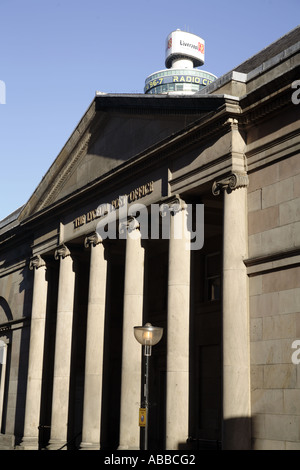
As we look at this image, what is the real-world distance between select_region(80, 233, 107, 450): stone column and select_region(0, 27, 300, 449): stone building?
5cm

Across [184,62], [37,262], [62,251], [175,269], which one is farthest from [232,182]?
[184,62]

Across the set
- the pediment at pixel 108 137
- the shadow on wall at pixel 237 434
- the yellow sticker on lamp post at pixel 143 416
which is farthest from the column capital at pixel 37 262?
the shadow on wall at pixel 237 434

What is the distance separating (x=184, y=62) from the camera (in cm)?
16900

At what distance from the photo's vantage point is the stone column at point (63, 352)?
1137 inches

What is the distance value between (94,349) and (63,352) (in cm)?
315

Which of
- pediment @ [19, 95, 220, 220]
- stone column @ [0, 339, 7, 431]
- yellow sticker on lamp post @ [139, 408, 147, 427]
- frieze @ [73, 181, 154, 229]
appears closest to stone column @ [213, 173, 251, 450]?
yellow sticker on lamp post @ [139, 408, 147, 427]

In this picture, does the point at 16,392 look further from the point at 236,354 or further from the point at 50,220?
the point at 236,354

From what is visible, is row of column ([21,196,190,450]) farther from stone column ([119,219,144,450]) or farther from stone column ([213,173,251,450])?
stone column ([213,173,251,450])

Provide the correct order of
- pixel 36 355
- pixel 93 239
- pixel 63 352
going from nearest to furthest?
pixel 93 239, pixel 63 352, pixel 36 355

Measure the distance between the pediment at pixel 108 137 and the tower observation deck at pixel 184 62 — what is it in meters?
137

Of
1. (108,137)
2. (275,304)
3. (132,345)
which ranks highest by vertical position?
(108,137)

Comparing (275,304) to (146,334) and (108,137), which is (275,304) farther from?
(108,137)

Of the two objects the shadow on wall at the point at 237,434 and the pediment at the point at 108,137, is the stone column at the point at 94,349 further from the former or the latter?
the shadow on wall at the point at 237,434

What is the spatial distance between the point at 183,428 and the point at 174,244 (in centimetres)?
598
